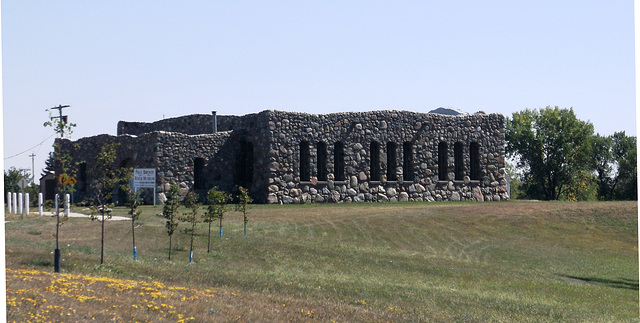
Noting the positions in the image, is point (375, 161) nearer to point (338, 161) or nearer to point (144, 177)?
point (338, 161)

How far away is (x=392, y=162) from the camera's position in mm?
43312

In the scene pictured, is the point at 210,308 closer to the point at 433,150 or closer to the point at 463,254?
the point at 463,254

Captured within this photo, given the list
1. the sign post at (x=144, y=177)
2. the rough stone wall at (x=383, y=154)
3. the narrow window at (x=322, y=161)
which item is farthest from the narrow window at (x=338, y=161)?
the sign post at (x=144, y=177)

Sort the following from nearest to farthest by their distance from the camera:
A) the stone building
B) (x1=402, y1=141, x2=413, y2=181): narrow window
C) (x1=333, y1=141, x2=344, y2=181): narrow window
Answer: the stone building → (x1=333, y1=141, x2=344, y2=181): narrow window → (x1=402, y1=141, x2=413, y2=181): narrow window

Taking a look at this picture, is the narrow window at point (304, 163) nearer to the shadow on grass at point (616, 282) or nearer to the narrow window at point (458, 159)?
the narrow window at point (458, 159)

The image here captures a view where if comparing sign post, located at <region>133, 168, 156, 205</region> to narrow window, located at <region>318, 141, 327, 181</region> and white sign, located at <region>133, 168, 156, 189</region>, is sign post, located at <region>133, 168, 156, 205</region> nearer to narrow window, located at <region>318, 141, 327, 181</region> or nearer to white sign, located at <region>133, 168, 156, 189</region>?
white sign, located at <region>133, 168, 156, 189</region>

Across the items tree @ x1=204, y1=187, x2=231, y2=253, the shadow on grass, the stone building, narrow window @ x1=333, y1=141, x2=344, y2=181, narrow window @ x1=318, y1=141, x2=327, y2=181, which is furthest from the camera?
narrow window @ x1=333, y1=141, x2=344, y2=181

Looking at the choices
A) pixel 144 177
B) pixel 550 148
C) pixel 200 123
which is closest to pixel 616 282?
pixel 144 177

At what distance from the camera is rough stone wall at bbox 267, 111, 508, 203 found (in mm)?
40594

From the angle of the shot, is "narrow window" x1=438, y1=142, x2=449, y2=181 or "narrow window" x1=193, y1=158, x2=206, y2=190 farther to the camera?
"narrow window" x1=438, y1=142, x2=449, y2=181

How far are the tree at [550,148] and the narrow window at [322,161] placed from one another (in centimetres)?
2478

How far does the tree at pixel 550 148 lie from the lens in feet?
197

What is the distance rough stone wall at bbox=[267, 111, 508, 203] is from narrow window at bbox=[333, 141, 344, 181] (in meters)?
0.25

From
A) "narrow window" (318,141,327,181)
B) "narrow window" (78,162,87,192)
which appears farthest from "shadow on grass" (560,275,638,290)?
"narrow window" (78,162,87,192)
